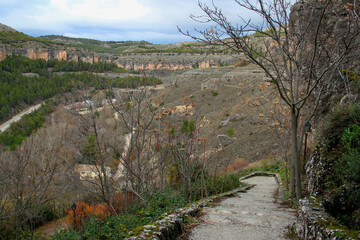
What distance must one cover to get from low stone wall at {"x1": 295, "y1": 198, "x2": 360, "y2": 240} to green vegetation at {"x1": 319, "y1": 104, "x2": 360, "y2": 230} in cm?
33

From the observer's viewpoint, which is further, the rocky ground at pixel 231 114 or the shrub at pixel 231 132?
the shrub at pixel 231 132

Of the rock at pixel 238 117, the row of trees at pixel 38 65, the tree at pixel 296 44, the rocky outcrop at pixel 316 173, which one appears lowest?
the rock at pixel 238 117

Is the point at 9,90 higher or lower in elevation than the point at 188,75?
lower

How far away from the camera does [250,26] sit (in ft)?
17.0

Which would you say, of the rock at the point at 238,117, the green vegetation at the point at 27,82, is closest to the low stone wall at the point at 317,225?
the rock at the point at 238,117

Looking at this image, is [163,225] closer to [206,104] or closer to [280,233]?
[280,233]

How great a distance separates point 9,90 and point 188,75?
149 ft

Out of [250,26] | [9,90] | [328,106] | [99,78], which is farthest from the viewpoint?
[9,90]

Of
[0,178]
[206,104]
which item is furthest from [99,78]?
[206,104]

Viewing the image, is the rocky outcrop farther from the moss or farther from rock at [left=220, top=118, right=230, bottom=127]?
rock at [left=220, top=118, right=230, bottom=127]

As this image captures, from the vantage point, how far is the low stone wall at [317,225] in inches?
108

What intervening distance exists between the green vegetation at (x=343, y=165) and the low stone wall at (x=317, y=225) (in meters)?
0.33

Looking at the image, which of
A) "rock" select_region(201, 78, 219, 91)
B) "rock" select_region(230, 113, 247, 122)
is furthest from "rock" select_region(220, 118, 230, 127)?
"rock" select_region(201, 78, 219, 91)

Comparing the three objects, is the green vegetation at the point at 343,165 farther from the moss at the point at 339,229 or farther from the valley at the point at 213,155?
the moss at the point at 339,229
